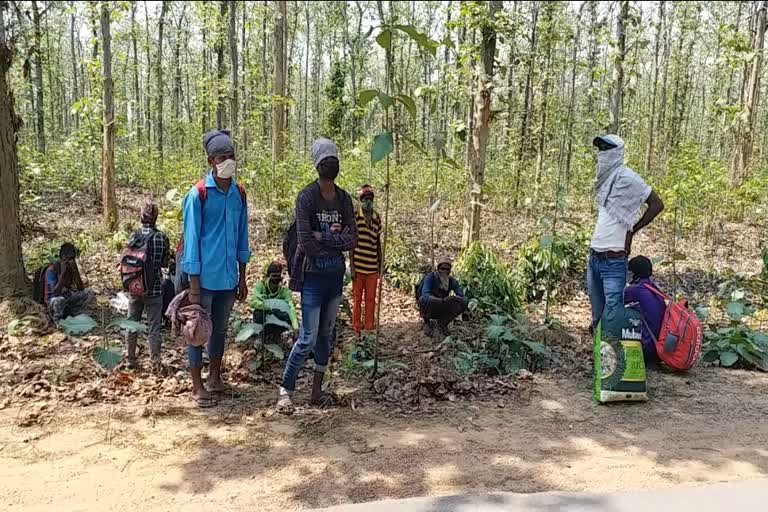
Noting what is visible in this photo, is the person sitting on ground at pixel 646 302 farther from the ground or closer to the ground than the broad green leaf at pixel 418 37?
closer to the ground

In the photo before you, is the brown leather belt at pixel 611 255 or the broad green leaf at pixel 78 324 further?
the brown leather belt at pixel 611 255

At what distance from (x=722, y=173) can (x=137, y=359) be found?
1110cm

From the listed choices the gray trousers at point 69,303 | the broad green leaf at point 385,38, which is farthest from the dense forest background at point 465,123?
the gray trousers at point 69,303

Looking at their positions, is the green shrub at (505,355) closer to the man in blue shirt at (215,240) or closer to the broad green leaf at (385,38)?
the man in blue shirt at (215,240)

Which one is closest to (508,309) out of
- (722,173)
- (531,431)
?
(531,431)

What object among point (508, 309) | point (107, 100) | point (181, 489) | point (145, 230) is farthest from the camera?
point (107, 100)

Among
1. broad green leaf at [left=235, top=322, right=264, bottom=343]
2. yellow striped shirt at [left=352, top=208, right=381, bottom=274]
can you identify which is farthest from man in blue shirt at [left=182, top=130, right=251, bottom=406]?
yellow striped shirt at [left=352, top=208, right=381, bottom=274]

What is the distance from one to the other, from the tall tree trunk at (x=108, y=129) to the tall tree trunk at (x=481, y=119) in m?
5.92

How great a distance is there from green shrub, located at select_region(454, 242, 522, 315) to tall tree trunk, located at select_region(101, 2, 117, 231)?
250 inches

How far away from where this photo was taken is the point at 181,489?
282cm

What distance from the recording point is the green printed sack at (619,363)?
390 centimetres

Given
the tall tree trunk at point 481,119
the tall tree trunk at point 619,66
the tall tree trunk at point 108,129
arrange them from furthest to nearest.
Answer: the tall tree trunk at point 108,129 → the tall tree trunk at point 481,119 → the tall tree trunk at point 619,66

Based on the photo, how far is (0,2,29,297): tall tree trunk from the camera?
541 centimetres

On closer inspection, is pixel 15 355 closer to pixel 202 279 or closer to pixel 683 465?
pixel 202 279
